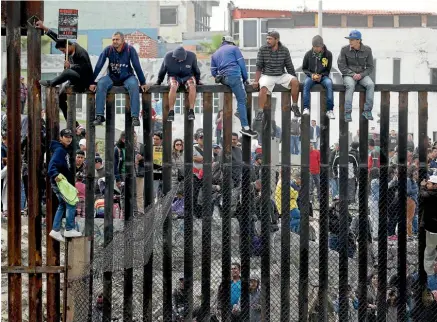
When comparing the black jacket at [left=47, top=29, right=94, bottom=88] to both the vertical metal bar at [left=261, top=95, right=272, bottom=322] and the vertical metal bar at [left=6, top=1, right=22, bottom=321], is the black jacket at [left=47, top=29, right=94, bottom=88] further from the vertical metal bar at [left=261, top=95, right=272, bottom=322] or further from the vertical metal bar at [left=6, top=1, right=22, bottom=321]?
the vertical metal bar at [left=261, top=95, right=272, bottom=322]

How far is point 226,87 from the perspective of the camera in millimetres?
15906

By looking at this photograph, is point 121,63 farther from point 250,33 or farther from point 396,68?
point 250,33

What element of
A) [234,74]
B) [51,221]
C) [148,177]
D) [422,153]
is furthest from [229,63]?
[51,221]

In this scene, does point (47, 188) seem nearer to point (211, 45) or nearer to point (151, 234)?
point (151, 234)

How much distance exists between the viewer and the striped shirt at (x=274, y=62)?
16.1 m

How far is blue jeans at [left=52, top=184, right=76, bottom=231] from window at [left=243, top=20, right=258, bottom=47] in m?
40.8

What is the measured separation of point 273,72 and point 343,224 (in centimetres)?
251

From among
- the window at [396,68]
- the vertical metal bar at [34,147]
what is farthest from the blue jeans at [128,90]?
the window at [396,68]

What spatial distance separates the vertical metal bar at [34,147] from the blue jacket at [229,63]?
9.08 feet

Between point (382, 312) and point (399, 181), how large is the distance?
6.49 ft

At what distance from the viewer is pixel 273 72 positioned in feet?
52.8

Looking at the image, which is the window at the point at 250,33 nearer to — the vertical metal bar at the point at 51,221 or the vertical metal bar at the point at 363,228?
the vertical metal bar at the point at 51,221

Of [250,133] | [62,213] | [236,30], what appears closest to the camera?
[250,133]

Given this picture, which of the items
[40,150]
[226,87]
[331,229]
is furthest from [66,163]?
[331,229]
